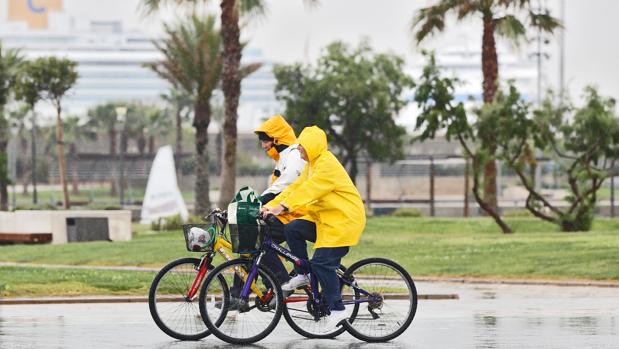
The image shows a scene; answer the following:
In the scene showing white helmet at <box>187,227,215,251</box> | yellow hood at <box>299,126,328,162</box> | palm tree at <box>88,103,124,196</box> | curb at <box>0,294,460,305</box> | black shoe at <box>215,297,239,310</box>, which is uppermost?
yellow hood at <box>299,126,328,162</box>

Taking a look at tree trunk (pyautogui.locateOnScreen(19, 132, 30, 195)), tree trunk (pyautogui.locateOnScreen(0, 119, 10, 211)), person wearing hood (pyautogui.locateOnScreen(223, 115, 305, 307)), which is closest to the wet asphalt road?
person wearing hood (pyautogui.locateOnScreen(223, 115, 305, 307))

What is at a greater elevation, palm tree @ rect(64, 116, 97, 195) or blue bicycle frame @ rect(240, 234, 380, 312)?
blue bicycle frame @ rect(240, 234, 380, 312)

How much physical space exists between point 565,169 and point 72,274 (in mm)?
17410

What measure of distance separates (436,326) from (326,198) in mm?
2417

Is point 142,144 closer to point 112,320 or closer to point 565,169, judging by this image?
→ point 565,169

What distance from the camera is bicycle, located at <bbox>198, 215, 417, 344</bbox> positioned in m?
11.2

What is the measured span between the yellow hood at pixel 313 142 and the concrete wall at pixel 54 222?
24.6 metres

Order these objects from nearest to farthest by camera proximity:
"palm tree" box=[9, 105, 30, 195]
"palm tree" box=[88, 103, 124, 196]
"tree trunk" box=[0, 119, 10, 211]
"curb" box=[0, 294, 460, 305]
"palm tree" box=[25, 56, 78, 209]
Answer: "curb" box=[0, 294, 460, 305] < "palm tree" box=[25, 56, 78, 209] < "tree trunk" box=[0, 119, 10, 211] < "palm tree" box=[9, 105, 30, 195] < "palm tree" box=[88, 103, 124, 196]

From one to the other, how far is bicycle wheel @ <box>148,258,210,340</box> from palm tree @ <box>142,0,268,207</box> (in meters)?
25.8

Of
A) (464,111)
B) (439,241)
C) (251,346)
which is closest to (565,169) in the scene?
(464,111)

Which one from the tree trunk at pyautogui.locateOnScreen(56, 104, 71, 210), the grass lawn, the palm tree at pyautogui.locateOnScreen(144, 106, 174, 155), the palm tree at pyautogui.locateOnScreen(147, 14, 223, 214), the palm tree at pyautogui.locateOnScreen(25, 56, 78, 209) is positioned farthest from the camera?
the palm tree at pyautogui.locateOnScreen(144, 106, 174, 155)

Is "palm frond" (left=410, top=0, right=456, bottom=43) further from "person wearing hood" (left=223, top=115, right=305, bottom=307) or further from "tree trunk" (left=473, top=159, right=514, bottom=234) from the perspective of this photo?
"person wearing hood" (left=223, top=115, right=305, bottom=307)

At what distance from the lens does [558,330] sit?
40.7 feet

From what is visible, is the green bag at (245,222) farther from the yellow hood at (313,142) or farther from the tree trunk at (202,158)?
the tree trunk at (202,158)
